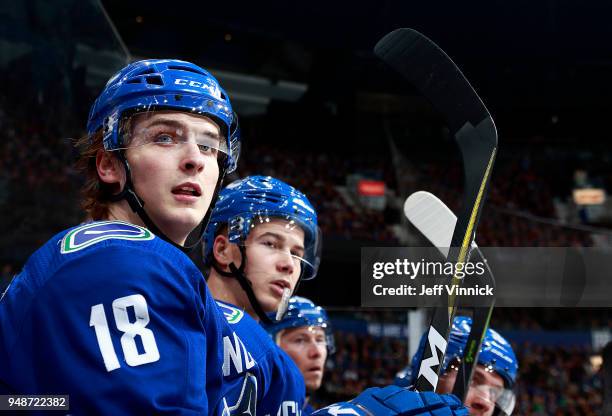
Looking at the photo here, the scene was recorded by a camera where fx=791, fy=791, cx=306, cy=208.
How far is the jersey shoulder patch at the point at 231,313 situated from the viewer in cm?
158

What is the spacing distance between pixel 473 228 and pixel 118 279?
0.67m

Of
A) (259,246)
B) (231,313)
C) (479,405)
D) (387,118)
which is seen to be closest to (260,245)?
(259,246)

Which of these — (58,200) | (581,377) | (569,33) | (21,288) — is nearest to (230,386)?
(21,288)

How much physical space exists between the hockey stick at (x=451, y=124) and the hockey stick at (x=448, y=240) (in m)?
0.08

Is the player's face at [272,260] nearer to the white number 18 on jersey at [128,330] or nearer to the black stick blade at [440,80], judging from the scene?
the black stick blade at [440,80]

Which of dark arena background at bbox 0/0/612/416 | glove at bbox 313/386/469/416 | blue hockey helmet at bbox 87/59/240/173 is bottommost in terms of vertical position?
glove at bbox 313/386/469/416

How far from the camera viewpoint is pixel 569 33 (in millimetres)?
10492

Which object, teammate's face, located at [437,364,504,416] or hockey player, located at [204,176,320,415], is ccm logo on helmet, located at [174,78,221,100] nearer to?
hockey player, located at [204,176,320,415]

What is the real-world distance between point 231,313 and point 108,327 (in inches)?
29.2

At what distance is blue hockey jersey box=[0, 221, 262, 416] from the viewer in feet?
2.81

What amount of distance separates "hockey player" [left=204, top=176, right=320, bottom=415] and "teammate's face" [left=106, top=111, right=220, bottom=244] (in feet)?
1.67

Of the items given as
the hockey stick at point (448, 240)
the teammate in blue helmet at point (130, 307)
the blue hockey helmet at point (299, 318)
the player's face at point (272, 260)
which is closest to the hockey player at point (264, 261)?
the player's face at point (272, 260)

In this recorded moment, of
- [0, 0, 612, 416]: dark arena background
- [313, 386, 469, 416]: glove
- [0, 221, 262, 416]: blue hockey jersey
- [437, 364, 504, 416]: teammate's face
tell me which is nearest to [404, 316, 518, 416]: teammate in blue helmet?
[437, 364, 504, 416]: teammate's face

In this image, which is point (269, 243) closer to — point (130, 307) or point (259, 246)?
point (259, 246)
